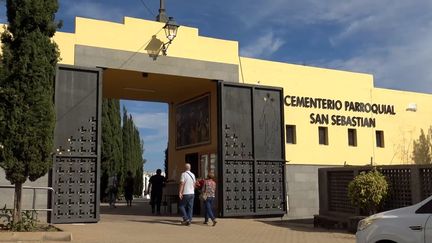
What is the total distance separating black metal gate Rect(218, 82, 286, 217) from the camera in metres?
18.6

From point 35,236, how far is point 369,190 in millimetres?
8350

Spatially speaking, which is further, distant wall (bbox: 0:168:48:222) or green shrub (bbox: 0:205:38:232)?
distant wall (bbox: 0:168:48:222)

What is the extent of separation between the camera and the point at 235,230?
48.3ft

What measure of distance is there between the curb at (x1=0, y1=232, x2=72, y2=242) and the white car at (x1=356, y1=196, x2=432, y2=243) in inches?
264

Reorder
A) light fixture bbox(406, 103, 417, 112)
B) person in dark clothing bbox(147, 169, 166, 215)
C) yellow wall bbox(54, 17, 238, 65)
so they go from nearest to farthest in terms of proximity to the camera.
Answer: yellow wall bbox(54, 17, 238, 65) < person in dark clothing bbox(147, 169, 166, 215) < light fixture bbox(406, 103, 417, 112)

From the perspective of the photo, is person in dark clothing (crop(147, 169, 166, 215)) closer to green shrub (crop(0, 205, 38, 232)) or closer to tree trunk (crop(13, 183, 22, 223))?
green shrub (crop(0, 205, 38, 232))

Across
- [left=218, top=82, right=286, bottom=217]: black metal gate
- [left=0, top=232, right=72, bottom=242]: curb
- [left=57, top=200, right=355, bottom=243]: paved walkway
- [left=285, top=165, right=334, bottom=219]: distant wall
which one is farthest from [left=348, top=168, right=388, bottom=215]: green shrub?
[left=0, top=232, right=72, bottom=242]: curb

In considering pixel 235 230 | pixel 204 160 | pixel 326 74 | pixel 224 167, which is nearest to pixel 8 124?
pixel 235 230

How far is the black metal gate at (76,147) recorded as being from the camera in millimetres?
15812

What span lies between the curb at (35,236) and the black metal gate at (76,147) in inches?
156

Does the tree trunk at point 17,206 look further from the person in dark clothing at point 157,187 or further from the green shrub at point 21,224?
the person in dark clothing at point 157,187

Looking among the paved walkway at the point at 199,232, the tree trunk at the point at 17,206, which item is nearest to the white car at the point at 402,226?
the paved walkway at the point at 199,232

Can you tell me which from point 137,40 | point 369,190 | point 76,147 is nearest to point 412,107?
point 369,190

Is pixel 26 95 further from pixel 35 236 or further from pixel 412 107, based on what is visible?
pixel 412 107
